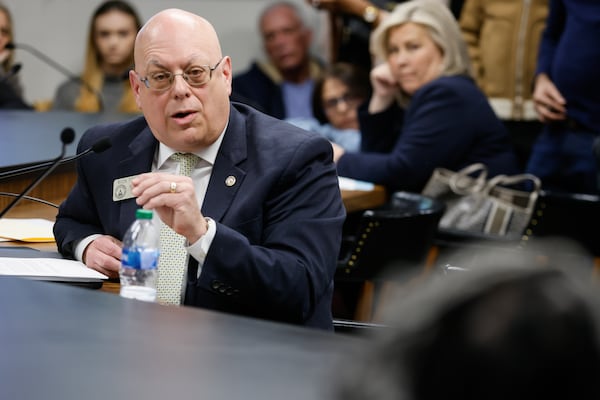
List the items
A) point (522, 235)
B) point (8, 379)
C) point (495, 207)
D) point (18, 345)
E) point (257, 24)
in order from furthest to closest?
point (257, 24) < point (495, 207) < point (522, 235) < point (18, 345) < point (8, 379)

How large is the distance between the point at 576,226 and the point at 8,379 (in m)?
2.71

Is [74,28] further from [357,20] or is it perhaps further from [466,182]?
[466,182]

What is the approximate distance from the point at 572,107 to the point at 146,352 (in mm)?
3255

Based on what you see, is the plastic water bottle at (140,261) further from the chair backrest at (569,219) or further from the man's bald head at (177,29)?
the chair backrest at (569,219)

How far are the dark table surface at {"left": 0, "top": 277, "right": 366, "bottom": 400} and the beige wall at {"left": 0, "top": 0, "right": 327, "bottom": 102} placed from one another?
18.2 ft

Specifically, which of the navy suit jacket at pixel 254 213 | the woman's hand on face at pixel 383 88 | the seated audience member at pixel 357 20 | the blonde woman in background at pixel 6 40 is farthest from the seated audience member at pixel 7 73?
the navy suit jacket at pixel 254 213

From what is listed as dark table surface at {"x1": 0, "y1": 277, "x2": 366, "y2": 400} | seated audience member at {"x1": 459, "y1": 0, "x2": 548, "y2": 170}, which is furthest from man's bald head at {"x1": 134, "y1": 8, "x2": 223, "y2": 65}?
seated audience member at {"x1": 459, "y1": 0, "x2": 548, "y2": 170}

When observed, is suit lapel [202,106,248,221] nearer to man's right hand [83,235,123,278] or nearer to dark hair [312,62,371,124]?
man's right hand [83,235,123,278]

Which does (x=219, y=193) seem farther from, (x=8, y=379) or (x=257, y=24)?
(x=257, y=24)

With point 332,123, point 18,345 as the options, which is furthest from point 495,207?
point 18,345

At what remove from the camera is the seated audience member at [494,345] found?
2.54 feet

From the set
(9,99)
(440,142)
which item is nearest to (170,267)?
(440,142)

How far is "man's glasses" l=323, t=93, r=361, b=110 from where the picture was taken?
5477 millimetres

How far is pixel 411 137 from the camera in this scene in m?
4.44
